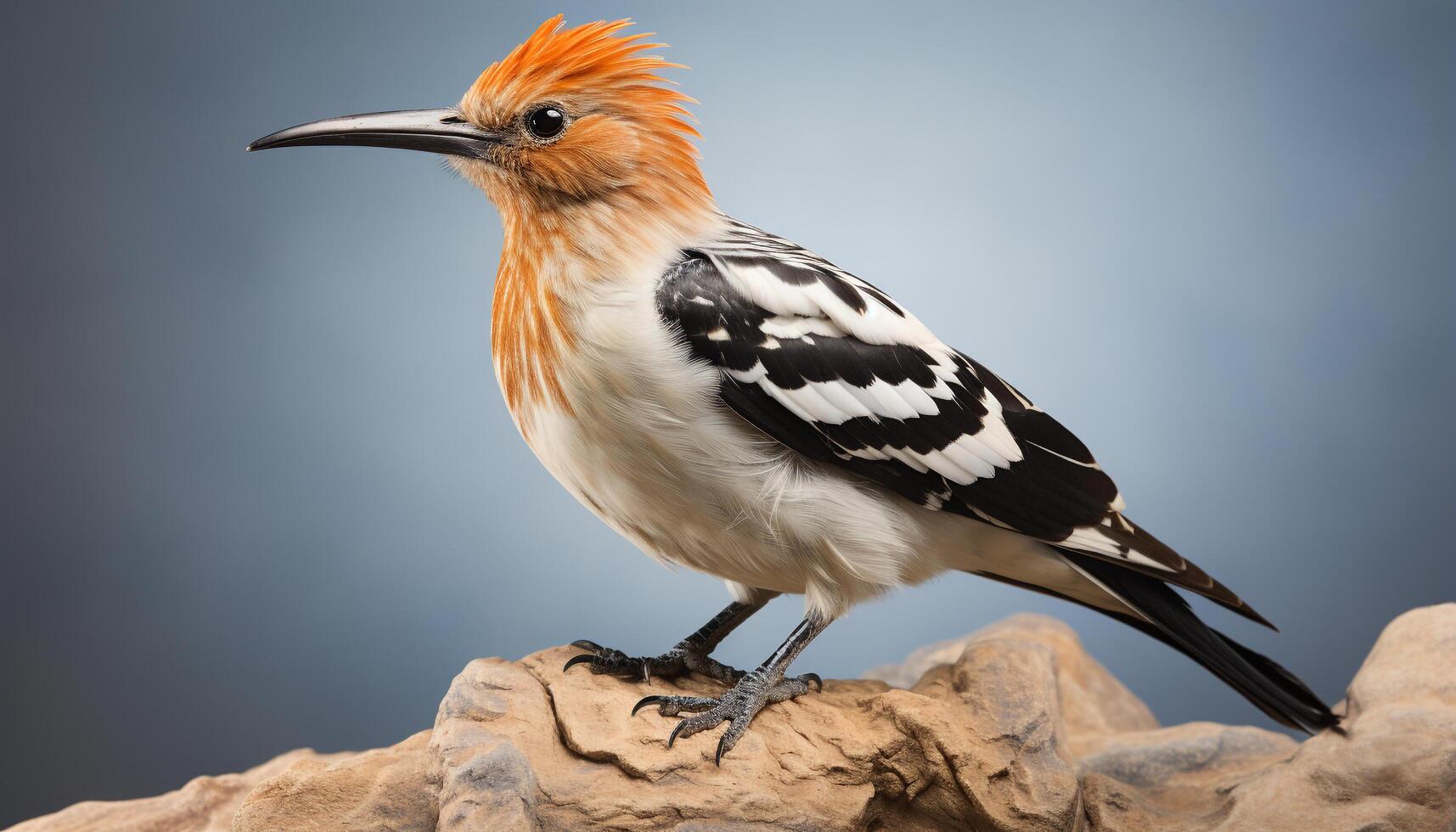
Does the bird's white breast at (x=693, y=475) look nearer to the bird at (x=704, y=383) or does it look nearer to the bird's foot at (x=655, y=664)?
the bird at (x=704, y=383)

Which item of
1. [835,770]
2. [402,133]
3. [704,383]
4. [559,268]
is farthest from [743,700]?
[402,133]

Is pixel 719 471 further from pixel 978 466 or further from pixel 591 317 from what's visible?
pixel 978 466

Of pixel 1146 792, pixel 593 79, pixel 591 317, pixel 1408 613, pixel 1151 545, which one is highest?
pixel 593 79

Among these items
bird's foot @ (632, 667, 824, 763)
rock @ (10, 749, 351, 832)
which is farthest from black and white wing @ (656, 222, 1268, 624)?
rock @ (10, 749, 351, 832)

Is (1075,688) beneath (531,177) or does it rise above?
beneath

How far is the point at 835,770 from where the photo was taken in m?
2.80

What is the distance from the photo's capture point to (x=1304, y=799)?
3049mm

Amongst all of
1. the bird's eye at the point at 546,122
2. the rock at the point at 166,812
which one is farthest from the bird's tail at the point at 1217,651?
the rock at the point at 166,812

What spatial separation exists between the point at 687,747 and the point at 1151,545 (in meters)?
1.38

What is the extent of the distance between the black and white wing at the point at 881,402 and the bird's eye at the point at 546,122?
1.49 feet

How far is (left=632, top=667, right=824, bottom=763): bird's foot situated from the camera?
108 inches

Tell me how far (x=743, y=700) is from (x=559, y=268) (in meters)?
1.17

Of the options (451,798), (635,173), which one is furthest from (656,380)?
(451,798)

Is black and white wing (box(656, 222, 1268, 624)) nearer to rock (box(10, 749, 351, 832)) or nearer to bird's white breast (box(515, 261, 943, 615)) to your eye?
bird's white breast (box(515, 261, 943, 615))
